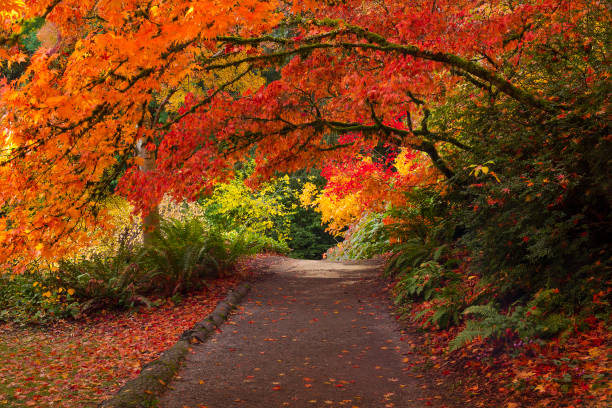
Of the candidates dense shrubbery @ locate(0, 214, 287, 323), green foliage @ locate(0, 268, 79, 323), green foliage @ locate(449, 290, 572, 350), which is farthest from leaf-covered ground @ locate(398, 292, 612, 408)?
green foliage @ locate(0, 268, 79, 323)

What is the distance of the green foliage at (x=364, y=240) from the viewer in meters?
12.6

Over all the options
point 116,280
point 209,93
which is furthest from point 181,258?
point 209,93

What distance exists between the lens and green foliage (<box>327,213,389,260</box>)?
12606mm

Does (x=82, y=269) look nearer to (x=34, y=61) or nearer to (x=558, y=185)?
(x=34, y=61)

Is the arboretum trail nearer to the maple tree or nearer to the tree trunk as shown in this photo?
the maple tree

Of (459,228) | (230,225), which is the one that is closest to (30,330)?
(459,228)

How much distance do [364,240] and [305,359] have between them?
843 centimetres

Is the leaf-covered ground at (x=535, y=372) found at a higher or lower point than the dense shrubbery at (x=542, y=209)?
lower

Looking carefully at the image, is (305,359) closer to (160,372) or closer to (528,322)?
(160,372)

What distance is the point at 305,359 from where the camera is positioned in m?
5.92

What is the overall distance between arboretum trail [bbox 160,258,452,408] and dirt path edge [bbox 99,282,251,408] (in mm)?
112

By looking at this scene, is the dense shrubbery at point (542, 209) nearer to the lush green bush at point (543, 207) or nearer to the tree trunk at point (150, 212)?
the lush green bush at point (543, 207)

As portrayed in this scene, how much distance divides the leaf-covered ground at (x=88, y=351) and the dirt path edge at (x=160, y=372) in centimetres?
33

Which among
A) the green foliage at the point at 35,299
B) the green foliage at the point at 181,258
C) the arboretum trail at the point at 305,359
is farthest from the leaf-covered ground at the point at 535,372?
the green foliage at the point at 35,299
